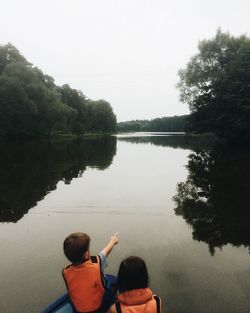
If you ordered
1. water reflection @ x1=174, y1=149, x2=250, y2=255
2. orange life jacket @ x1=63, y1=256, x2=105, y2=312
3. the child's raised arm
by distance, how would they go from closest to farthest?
orange life jacket @ x1=63, y1=256, x2=105, y2=312
the child's raised arm
water reflection @ x1=174, y1=149, x2=250, y2=255

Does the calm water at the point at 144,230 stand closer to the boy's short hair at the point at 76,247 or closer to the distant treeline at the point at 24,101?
the boy's short hair at the point at 76,247

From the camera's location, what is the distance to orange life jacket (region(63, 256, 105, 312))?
11.7 ft

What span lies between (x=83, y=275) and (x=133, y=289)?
85 centimetres

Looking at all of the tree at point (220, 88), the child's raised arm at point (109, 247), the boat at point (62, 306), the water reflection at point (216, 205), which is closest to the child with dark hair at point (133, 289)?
the boat at point (62, 306)

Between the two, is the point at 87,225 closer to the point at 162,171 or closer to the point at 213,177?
the point at 213,177

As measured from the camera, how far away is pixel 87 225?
8.89 meters

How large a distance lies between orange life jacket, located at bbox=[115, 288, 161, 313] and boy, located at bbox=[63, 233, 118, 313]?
72 centimetres

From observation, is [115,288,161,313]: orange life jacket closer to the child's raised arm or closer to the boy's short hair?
the boy's short hair

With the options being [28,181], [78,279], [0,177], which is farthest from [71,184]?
[78,279]

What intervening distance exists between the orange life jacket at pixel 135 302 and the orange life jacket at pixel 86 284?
71 cm

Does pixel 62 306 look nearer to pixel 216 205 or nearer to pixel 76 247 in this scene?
pixel 76 247

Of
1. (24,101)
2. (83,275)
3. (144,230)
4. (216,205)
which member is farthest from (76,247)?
(24,101)

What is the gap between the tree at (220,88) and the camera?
1505 inches

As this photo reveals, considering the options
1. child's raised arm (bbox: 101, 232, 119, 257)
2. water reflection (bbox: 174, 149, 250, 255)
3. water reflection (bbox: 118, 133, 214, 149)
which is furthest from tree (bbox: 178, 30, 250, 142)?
child's raised arm (bbox: 101, 232, 119, 257)
